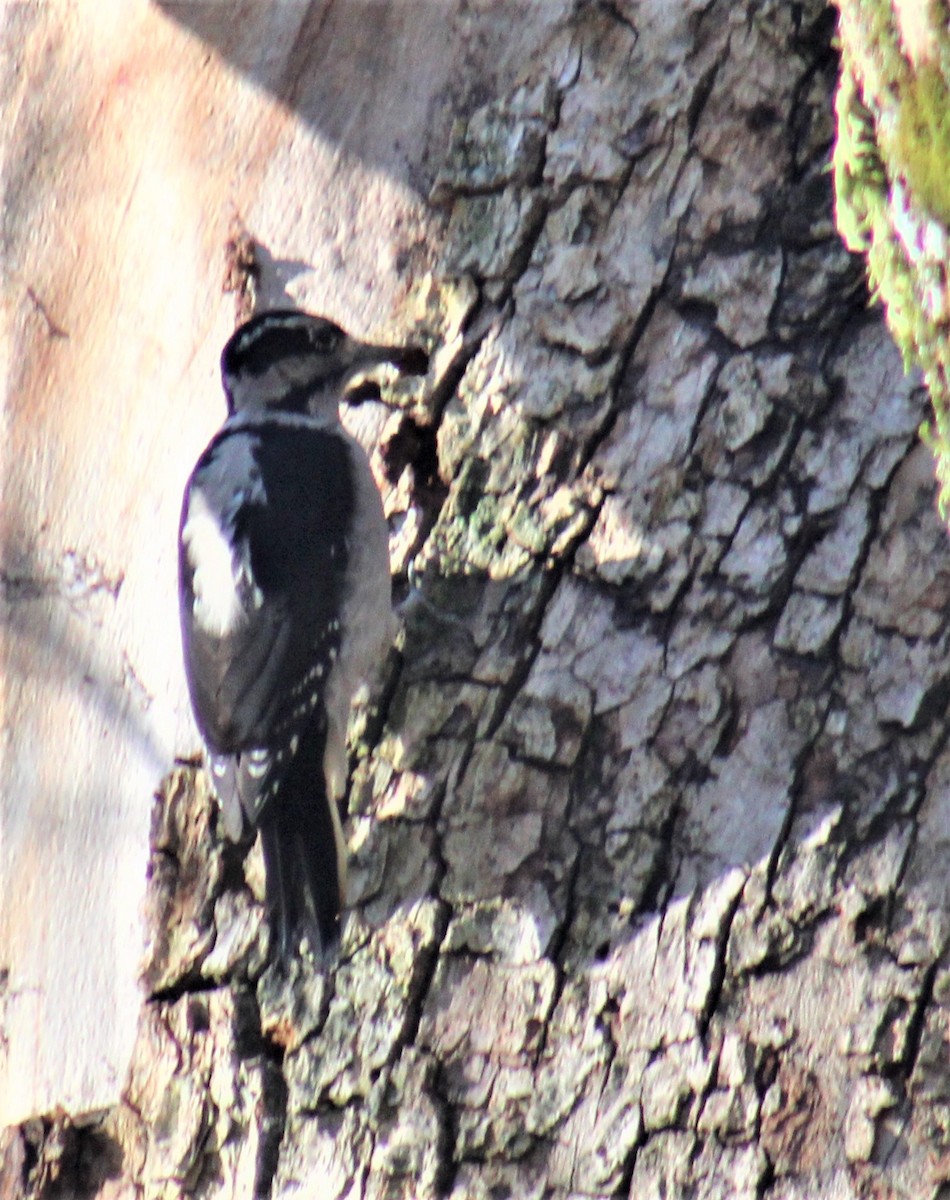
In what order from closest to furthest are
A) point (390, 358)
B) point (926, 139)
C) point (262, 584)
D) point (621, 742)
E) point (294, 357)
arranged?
point (926, 139), point (621, 742), point (390, 358), point (294, 357), point (262, 584)

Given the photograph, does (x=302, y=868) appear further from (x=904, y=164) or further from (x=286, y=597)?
(x=904, y=164)

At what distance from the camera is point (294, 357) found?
3.29m

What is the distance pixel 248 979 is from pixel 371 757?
1.47 feet

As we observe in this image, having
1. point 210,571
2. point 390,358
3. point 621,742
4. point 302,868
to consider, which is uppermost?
point 390,358

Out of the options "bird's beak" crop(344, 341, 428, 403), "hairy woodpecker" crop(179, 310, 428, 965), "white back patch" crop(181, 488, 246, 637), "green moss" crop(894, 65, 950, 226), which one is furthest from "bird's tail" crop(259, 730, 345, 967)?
"green moss" crop(894, 65, 950, 226)

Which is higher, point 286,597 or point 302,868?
point 286,597

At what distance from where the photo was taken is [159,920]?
2.90 m

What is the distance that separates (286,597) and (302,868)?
849 millimetres

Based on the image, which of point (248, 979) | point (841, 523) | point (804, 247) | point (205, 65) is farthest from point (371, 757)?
point (205, 65)

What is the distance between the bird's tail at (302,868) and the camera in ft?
8.88

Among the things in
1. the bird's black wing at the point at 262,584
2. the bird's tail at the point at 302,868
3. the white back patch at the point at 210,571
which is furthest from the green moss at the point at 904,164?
the white back patch at the point at 210,571

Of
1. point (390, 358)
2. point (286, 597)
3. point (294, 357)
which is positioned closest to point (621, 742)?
point (390, 358)

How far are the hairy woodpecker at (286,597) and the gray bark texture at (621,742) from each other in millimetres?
94

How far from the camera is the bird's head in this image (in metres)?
3.08
